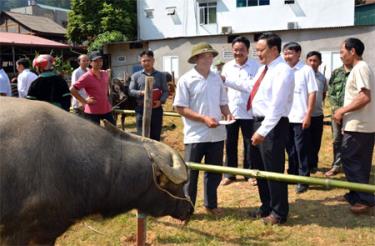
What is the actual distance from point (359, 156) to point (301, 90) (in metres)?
1.42

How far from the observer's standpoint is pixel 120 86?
11875 mm

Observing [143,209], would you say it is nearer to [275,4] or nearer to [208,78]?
[208,78]

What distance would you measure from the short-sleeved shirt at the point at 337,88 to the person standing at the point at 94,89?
3379 millimetres

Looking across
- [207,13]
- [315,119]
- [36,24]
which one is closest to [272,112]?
[315,119]

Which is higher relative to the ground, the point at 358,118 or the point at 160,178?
the point at 358,118

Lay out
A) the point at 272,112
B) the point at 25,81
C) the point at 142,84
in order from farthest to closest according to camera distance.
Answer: the point at 25,81 → the point at 142,84 → the point at 272,112

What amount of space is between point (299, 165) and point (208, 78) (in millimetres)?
2002

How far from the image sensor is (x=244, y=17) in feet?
98.7

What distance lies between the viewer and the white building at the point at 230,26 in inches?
917

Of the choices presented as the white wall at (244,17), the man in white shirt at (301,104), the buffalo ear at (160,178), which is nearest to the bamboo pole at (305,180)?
the buffalo ear at (160,178)

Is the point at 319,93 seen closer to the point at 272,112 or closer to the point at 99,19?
the point at 272,112

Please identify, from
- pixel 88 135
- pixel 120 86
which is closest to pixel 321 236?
pixel 88 135

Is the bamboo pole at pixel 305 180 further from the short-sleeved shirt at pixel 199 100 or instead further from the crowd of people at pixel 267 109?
the short-sleeved shirt at pixel 199 100

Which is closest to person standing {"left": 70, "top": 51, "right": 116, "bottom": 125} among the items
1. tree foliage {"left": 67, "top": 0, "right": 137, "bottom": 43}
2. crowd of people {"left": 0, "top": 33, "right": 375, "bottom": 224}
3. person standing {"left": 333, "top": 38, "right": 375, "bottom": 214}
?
crowd of people {"left": 0, "top": 33, "right": 375, "bottom": 224}
